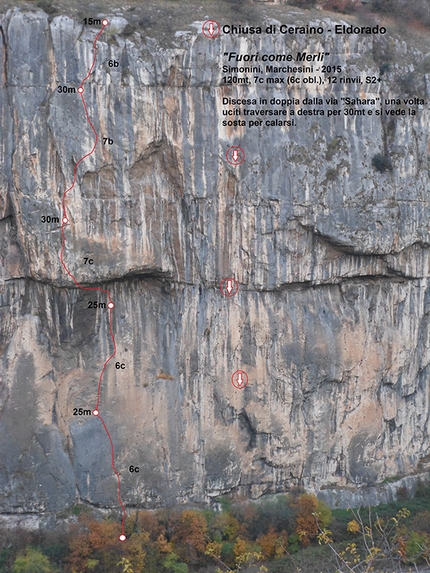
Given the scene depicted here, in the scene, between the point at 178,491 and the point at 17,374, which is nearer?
the point at 17,374

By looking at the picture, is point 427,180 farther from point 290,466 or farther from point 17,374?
point 17,374

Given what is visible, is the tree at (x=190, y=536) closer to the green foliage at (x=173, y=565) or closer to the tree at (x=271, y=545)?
the green foliage at (x=173, y=565)

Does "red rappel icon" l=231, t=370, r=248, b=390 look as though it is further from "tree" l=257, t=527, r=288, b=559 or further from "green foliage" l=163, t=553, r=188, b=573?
"green foliage" l=163, t=553, r=188, b=573

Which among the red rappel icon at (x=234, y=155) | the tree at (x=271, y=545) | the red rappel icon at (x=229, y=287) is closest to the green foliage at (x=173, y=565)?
the tree at (x=271, y=545)

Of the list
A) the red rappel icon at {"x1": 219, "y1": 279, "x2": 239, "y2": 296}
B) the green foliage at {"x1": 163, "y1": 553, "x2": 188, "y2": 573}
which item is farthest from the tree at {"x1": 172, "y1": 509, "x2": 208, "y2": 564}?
the red rappel icon at {"x1": 219, "y1": 279, "x2": 239, "y2": 296}

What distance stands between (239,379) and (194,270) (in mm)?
3412

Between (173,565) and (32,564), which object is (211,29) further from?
(32,564)

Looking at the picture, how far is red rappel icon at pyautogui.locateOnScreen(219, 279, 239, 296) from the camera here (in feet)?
62.3

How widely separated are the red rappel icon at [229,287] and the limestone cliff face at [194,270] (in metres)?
0.20

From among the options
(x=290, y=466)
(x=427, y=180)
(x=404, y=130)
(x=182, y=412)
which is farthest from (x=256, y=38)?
(x=290, y=466)

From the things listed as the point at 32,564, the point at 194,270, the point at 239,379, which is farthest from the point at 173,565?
the point at 194,270

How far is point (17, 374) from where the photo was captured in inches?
736

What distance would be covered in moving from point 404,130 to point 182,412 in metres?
10.1

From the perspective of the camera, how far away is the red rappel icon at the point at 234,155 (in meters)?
18.2
